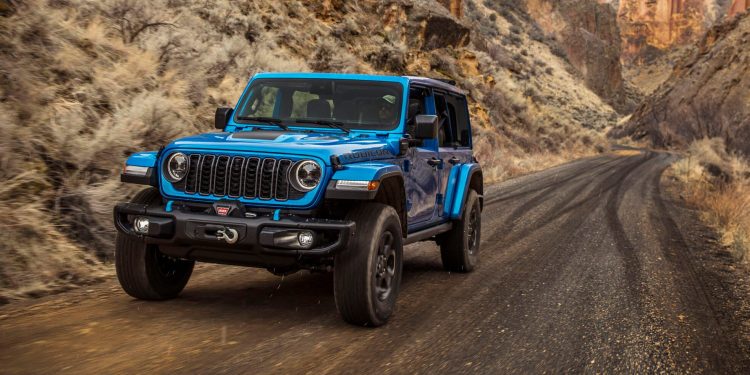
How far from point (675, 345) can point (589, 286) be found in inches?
80.2

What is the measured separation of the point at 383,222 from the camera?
16.9 ft

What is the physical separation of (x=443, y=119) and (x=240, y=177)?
10.8 ft

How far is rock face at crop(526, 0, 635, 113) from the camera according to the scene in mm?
102812

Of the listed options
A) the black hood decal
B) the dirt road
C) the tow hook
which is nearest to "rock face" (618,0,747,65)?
the dirt road

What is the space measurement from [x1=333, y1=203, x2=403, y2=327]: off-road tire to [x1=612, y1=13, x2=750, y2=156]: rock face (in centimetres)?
3078

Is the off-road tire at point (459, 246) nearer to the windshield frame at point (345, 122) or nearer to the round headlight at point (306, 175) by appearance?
the windshield frame at point (345, 122)

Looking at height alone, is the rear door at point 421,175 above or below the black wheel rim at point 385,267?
above

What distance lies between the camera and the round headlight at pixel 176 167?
526 centimetres

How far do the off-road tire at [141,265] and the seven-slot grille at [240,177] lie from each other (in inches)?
20.2

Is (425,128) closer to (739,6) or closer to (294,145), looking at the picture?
(294,145)

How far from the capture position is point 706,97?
149 feet

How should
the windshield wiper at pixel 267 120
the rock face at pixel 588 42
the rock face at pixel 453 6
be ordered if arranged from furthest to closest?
the rock face at pixel 588 42 → the rock face at pixel 453 6 → the windshield wiper at pixel 267 120

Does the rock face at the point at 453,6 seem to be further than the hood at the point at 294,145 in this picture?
Yes

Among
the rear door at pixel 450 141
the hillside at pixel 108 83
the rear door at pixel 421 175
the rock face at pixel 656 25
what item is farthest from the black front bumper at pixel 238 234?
the rock face at pixel 656 25
